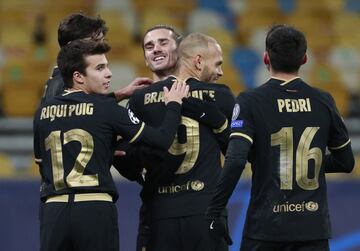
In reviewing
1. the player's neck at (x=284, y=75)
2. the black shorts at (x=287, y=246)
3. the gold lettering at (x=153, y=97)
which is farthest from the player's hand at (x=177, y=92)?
the black shorts at (x=287, y=246)

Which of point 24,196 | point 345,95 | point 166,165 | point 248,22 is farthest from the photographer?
point 248,22

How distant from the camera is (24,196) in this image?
832 cm

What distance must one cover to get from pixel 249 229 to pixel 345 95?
258 inches

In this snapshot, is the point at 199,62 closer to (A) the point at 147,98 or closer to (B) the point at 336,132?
(A) the point at 147,98

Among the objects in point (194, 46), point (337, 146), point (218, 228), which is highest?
point (194, 46)

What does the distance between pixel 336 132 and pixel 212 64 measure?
919 mm

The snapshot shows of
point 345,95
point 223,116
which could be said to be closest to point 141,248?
point 223,116

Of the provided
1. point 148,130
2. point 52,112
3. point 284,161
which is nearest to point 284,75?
point 284,161

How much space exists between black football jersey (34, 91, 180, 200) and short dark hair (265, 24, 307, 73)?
2.22 feet

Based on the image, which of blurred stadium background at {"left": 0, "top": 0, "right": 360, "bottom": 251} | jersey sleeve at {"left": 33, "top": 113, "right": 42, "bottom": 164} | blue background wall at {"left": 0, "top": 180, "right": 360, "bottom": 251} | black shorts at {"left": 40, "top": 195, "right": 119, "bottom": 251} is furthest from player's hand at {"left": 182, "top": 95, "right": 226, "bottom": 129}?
blurred stadium background at {"left": 0, "top": 0, "right": 360, "bottom": 251}

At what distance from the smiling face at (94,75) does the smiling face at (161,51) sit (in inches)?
22.9

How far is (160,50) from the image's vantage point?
604cm

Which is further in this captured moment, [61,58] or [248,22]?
[248,22]

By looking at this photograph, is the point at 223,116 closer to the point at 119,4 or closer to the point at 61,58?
the point at 61,58
